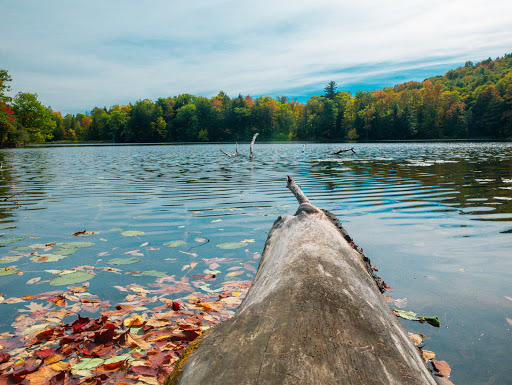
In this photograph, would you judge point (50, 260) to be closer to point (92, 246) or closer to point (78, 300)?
point (92, 246)

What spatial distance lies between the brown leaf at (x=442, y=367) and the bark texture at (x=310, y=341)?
905 millimetres

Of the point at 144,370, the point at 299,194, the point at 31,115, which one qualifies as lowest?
the point at 144,370

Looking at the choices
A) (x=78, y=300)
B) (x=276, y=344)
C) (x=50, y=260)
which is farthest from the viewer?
(x=50, y=260)

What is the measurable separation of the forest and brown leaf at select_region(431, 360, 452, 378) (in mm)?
85510

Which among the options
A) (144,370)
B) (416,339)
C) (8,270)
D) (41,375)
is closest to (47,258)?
(8,270)

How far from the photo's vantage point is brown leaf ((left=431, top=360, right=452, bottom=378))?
2717 mm

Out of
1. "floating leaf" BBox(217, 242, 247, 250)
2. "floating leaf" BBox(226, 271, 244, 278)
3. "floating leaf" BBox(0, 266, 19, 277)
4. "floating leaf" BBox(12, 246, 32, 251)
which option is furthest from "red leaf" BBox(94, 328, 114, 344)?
"floating leaf" BBox(12, 246, 32, 251)

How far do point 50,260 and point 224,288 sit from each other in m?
2.94

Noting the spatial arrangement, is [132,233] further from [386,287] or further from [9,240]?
[386,287]

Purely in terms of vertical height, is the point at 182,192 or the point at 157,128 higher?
the point at 157,128

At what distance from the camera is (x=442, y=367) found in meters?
2.79

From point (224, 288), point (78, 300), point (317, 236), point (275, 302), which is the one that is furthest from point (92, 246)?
point (275, 302)

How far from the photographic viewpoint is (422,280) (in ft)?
15.0

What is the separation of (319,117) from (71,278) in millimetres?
128701
